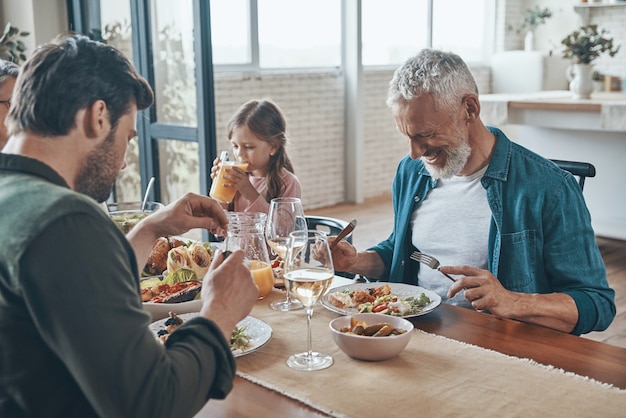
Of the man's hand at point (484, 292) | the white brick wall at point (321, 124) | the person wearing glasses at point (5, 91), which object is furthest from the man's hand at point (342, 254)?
the white brick wall at point (321, 124)

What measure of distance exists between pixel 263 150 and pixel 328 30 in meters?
3.91

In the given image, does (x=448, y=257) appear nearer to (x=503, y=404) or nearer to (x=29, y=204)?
(x=503, y=404)

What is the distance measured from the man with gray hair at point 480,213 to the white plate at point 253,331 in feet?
1.74

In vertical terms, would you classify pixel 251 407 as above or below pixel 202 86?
below

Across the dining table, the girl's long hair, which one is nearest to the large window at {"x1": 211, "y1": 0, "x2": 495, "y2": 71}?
the girl's long hair

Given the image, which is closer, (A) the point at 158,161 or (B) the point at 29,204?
(B) the point at 29,204

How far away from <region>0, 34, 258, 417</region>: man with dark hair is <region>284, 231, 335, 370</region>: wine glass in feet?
0.69

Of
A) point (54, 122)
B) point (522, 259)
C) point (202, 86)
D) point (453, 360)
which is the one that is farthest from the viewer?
point (202, 86)

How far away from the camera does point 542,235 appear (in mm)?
1872

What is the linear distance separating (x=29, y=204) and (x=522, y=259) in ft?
4.36

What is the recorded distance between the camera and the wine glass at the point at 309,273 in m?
1.33

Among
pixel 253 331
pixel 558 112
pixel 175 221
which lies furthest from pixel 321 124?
pixel 253 331

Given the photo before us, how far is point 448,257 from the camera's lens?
2.06m

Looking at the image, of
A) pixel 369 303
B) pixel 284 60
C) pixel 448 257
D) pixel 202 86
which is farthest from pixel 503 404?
pixel 284 60
